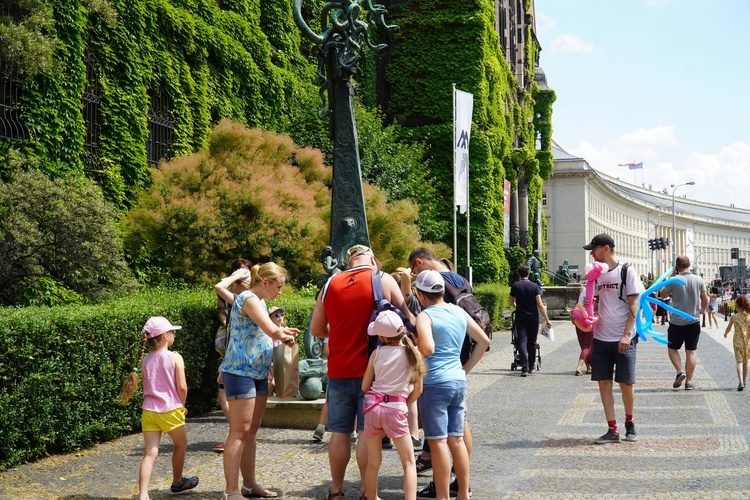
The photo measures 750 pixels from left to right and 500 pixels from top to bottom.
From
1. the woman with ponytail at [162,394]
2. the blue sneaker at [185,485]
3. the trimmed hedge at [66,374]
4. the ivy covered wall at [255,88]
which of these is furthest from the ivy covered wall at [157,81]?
the blue sneaker at [185,485]

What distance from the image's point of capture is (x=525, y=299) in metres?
15.5

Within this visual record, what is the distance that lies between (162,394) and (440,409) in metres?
2.15

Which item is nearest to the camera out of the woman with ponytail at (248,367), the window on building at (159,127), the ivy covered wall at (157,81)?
the woman with ponytail at (248,367)

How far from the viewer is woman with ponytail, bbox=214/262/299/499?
6184 mm

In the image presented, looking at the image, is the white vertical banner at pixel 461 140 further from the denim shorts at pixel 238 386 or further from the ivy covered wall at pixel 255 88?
the denim shorts at pixel 238 386

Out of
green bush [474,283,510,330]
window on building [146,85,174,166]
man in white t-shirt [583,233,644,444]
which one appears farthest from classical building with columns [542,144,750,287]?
man in white t-shirt [583,233,644,444]

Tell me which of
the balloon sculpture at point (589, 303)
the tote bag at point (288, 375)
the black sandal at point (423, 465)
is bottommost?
the black sandal at point (423, 465)

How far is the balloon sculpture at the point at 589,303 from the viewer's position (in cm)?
891

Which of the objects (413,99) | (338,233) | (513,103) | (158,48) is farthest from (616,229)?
(338,233)

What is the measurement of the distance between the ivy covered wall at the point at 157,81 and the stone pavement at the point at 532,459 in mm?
8840

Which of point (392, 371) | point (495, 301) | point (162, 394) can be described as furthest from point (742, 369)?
point (495, 301)

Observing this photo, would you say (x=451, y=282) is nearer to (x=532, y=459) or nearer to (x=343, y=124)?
(x=532, y=459)

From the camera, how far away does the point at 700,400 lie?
11.9 m

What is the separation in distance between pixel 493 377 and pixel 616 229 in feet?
344
